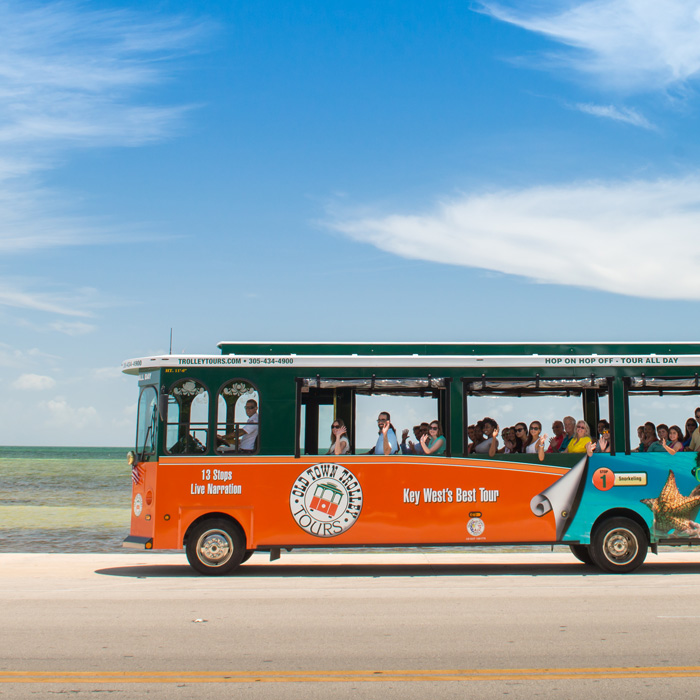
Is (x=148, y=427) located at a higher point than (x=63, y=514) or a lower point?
higher

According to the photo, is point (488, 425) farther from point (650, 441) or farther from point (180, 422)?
point (180, 422)

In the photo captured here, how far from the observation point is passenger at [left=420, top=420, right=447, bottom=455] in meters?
12.3

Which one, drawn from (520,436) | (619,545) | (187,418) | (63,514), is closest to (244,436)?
(187,418)

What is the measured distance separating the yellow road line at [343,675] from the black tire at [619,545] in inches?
238

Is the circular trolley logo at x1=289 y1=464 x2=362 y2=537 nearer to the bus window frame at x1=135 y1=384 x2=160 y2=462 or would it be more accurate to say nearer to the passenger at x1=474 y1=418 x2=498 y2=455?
the passenger at x1=474 y1=418 x2=498 y2=455

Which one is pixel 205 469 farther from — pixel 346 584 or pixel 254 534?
pixel 346 584

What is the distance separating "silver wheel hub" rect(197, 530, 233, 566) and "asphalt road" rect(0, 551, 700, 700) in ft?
1.11

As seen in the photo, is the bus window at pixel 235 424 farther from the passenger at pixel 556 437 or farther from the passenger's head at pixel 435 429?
the passenger at pixel 556 437

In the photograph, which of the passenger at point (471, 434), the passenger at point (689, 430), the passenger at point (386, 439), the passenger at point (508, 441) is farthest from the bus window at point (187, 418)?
the passenger at point (689, 430)

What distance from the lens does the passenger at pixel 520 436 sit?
41.2ft

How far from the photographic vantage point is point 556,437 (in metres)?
12.6

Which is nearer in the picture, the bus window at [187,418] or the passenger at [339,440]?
the bus window at [187,418]

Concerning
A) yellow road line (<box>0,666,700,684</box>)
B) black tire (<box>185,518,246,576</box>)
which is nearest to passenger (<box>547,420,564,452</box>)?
black tire (<box>185,518,246,576</box>)

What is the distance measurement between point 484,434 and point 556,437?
1091mm
